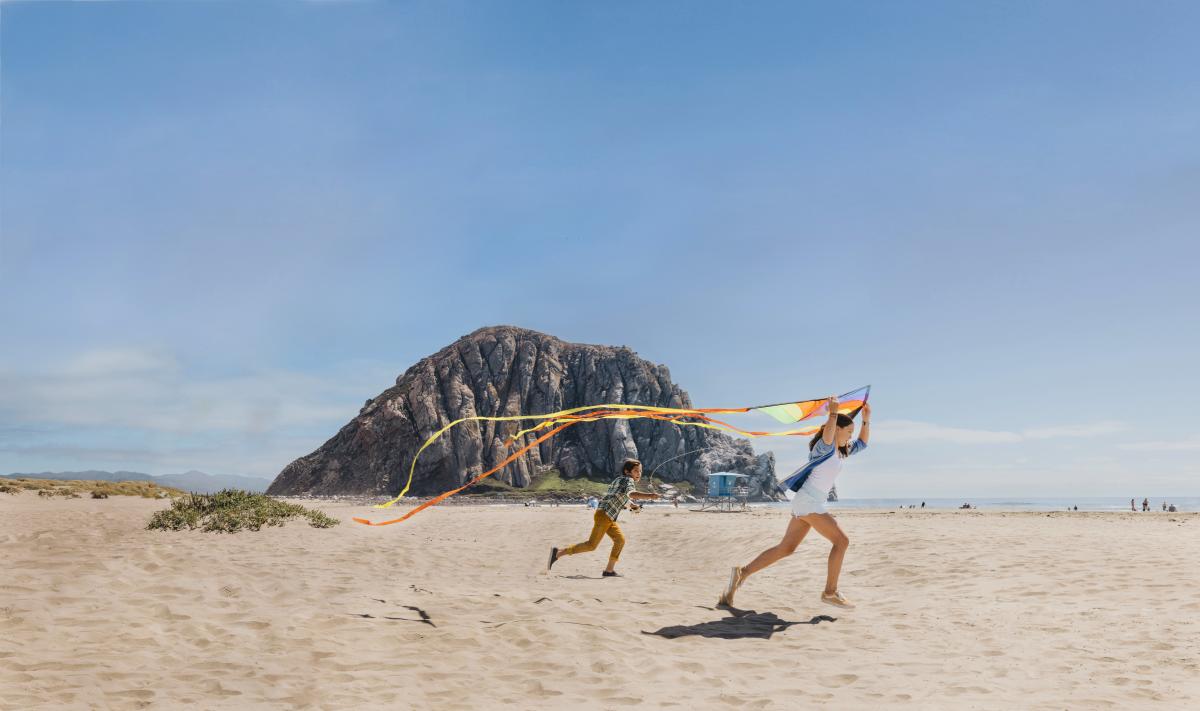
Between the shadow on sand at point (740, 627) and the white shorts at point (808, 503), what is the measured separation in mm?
1410

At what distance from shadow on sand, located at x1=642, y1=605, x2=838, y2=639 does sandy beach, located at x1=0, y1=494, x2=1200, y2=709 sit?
5cm

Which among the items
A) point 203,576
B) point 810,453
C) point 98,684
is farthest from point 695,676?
point 203,576

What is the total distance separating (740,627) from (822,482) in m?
2.08

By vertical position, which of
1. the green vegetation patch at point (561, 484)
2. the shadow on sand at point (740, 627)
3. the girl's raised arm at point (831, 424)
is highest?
the girl's raised arm at point (831, 424)

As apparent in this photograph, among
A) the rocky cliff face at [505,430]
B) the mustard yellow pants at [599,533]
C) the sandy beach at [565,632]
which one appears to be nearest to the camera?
the sandy beach at [565,632]

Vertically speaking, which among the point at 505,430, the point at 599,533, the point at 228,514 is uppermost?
the point at 505,430

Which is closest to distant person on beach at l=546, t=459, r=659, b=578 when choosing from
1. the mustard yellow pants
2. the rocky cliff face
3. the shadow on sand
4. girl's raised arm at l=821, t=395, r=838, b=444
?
the mustard yellow pants

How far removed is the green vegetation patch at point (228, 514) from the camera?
1592 centimetres

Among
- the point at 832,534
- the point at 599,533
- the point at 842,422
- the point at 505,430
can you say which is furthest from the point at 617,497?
the point at 505,430

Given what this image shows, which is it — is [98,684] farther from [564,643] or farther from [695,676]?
[695,676]

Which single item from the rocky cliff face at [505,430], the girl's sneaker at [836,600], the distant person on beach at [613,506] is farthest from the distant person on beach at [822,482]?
the rocky cliff face at [505,430]

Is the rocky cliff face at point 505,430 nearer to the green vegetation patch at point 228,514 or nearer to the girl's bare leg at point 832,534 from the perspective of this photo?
the green vegetation patch at point 228,514

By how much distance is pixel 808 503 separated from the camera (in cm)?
893

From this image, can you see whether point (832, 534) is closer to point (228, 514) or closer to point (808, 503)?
point (808, 503)
